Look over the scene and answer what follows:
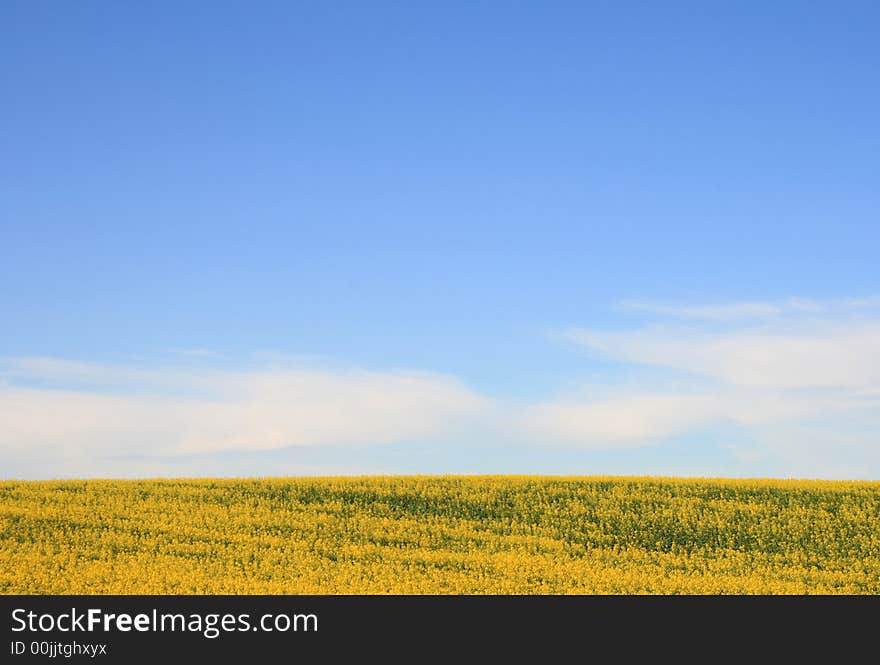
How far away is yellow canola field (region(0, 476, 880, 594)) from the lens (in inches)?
918

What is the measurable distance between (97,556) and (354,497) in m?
10.4

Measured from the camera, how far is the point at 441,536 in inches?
1162

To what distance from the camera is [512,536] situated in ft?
96.9
